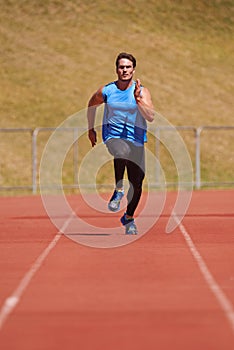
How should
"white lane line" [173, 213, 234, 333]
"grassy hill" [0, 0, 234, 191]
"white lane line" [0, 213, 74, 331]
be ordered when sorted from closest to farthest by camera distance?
"white lane line" [173, 213, 234, 333] < "white lane line" [0, 213, 74, 331] < "grassy hill" [0, 0, 234, 191]

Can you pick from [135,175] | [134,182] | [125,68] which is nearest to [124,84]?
[125,68]

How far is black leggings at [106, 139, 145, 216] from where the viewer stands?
15.1m

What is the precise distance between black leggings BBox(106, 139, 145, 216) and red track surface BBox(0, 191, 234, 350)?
663mm

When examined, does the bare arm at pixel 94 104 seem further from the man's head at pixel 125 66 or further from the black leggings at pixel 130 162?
the man's head at pixel 125 66

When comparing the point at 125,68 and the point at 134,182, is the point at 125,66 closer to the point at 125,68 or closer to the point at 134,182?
the point at 125,68

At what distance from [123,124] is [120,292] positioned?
216 inches

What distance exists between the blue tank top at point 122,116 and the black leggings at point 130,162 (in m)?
0.09

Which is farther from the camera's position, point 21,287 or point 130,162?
point 130,162

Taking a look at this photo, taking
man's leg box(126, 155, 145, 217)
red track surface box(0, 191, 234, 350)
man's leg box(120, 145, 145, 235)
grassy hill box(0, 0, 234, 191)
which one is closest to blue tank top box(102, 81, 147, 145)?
man's leg box(120, 145, 145, 235)

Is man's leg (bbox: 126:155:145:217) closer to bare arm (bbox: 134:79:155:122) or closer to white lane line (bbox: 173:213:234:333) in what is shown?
white lane line (bbox: 173:213:234:333)

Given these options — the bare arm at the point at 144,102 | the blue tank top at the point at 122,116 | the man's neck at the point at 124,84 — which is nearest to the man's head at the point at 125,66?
A: the man's neck at the point at 124,84

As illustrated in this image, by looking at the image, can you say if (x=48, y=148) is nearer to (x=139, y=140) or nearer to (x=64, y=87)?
(x=64, y=87)

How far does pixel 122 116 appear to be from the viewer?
48.8 ft

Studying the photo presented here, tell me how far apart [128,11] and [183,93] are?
35.4 ft
